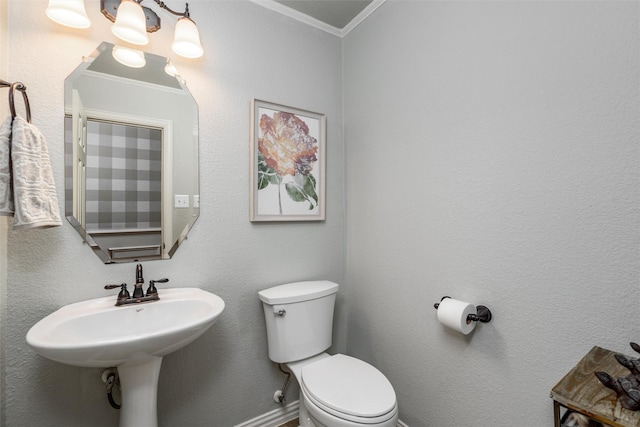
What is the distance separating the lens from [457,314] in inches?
45.5

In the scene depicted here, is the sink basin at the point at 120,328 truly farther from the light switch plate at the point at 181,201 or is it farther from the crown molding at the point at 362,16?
the crown molding at the point at 362,16

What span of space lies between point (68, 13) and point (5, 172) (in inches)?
26.3

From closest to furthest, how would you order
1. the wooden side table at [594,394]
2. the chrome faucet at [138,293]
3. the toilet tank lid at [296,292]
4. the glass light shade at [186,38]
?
the wooden side table at [594,394] → the chrome faucet at [138,293] → the glass light shade at [186,38] → the toilet tank lid at [296,292]

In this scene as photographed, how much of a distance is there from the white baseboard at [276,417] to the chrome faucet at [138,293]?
35.1 inches

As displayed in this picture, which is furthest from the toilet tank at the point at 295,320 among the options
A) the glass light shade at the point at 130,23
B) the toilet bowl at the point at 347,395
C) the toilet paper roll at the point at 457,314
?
the glass light shade at the point at 130,23

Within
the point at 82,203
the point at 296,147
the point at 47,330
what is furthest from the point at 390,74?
the point at 47,330

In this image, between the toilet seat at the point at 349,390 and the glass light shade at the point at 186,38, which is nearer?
the toilet seat at the point at 349,390

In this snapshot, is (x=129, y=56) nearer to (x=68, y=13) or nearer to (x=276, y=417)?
(x=68, y=13)

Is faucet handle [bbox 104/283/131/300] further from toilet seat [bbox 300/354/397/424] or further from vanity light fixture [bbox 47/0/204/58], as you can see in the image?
vanity light fixture [bbox 47/0/204/58]

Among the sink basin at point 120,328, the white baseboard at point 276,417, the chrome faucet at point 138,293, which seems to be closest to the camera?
the sink basin at point 120,328

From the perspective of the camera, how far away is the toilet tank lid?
1479mm

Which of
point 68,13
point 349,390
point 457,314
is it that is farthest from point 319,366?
point 68,13

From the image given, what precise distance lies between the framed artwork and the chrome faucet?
0.58m

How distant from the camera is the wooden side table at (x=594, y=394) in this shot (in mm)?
618
